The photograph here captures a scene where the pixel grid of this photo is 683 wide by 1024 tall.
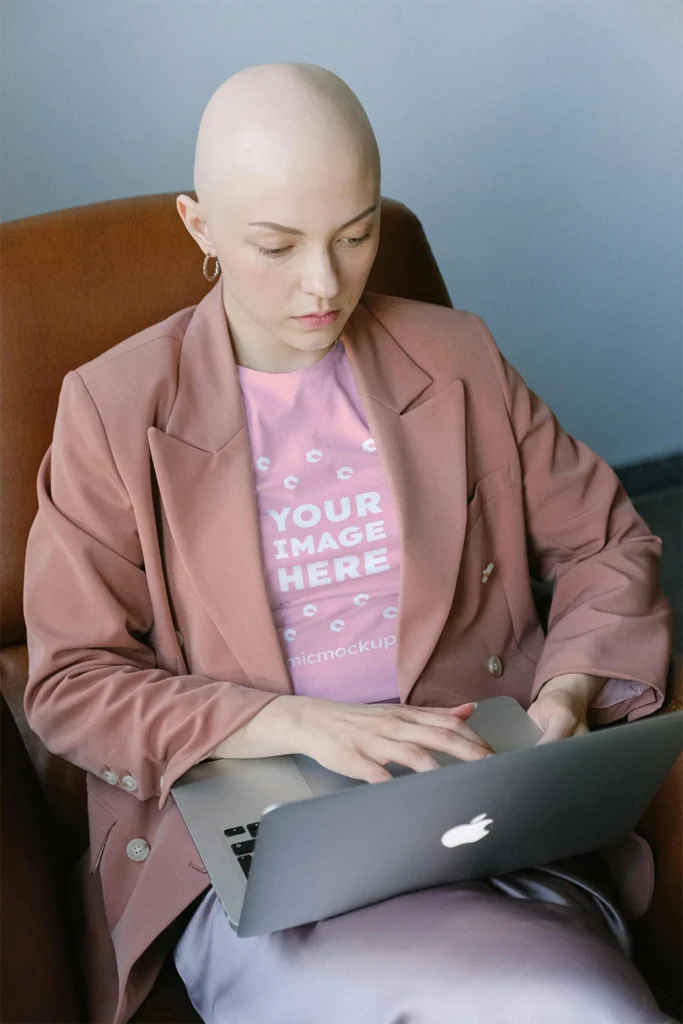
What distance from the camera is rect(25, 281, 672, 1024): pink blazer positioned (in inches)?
48.3

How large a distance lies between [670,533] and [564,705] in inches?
59.0

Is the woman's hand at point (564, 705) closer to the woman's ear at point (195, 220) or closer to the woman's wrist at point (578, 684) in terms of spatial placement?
the woman's wrist at point (578, 684)

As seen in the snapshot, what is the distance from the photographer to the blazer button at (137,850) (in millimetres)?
1255

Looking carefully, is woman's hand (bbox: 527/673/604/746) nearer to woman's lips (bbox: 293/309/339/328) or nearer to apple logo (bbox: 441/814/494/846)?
apple logo (bbox: 441/814/494/846)

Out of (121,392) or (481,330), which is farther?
(481,330)

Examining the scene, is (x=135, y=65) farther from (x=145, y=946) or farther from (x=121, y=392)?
(x=145, y=946)

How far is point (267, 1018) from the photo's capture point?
108 centimetres

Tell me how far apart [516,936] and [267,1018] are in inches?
9.5

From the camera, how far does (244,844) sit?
111 centimetres

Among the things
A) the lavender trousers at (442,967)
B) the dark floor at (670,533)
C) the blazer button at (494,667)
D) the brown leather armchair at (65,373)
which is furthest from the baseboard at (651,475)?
the lavender trousers at (442,967)

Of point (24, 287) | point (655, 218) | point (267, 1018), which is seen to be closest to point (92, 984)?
point (267, 1018)

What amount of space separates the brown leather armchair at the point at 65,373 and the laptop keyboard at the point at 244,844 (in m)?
0.22

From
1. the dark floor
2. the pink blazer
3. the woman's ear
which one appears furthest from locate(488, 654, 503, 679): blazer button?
the dark floor

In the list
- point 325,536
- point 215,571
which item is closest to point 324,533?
point 325,536
